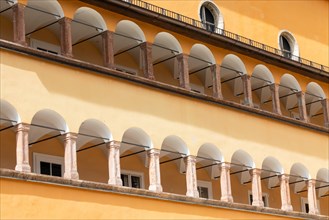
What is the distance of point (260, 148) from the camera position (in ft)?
83.8

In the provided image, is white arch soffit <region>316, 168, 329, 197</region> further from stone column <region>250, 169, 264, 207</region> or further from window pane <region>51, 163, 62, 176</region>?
window pane <region>51, 163, 62, 176</region>

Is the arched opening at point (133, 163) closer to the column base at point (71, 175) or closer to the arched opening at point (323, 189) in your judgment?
the column base at point (71, 175)

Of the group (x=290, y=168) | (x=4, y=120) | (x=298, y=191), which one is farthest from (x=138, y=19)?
(x=298, y=191)

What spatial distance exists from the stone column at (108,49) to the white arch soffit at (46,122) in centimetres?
192

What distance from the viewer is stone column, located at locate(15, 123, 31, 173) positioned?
63.3ft

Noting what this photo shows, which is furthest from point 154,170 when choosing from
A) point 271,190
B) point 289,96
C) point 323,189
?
point 323,189

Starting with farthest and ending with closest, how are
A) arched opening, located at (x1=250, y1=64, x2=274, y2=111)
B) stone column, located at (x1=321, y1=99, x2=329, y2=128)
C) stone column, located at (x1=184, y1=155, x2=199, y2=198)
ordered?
stone column, located at (x1=321, y1=99, x2=329, y2=128) → arched opening, located at (x1=250, y1=64, x2=274, y2=111) → stone column, located at (x1=184, y1=155, x2=199, y2=198)

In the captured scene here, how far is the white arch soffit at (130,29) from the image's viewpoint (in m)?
22.9

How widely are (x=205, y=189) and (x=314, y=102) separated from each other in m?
5.26

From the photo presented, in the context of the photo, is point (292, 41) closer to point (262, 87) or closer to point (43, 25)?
point (262, 87)

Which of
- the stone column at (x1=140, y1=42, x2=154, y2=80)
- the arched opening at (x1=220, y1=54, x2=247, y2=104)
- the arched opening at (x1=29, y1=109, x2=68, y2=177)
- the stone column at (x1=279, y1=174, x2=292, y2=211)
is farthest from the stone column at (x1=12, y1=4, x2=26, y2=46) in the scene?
the stone column at (x1=279, y1=174, x2=292, y2=211)

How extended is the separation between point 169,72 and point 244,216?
4.30 metres

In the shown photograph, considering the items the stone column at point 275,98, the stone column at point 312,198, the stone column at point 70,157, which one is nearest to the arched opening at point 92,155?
the stone column at point 70,157

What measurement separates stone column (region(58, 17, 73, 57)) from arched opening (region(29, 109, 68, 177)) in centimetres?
151
